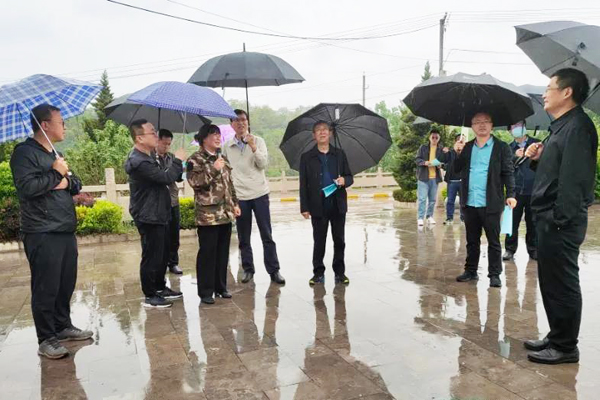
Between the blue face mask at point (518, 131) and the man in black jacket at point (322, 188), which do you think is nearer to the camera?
the man in black jacket at point (322, 188)

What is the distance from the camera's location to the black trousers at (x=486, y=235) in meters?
4.98

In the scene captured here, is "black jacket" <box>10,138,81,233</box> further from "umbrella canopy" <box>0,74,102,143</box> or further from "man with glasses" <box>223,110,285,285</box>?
"man with glasses" <box>223,110,285,285</box>

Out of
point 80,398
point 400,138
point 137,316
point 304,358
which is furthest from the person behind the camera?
point 400,138

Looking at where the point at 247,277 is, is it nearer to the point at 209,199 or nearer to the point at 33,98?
the point at 209,199

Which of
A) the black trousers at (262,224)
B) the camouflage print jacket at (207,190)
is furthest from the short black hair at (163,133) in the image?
the black trousers at (262,224)

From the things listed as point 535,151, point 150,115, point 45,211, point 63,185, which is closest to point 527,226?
point 535,151

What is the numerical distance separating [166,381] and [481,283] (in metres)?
3.39

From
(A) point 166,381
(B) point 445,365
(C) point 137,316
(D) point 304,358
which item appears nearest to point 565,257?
(B) point 445,365

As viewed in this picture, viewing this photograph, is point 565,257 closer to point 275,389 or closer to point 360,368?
point 360,368

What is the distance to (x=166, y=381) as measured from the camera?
10.1ft

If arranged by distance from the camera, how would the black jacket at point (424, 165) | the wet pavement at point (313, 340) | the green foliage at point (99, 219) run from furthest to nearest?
1. the black jacket at point (424, 165)
2. the green foliage at point (99, 219)
3. the wet pavement at point (313, 340)

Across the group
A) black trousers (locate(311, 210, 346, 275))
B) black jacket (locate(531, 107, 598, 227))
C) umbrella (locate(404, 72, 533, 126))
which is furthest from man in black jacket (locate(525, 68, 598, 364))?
black trousers (locate(311, 210, 346, 275))

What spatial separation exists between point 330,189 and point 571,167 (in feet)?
8.05

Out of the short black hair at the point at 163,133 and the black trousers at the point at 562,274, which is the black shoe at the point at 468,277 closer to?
the black trousers at the point at 562,274
